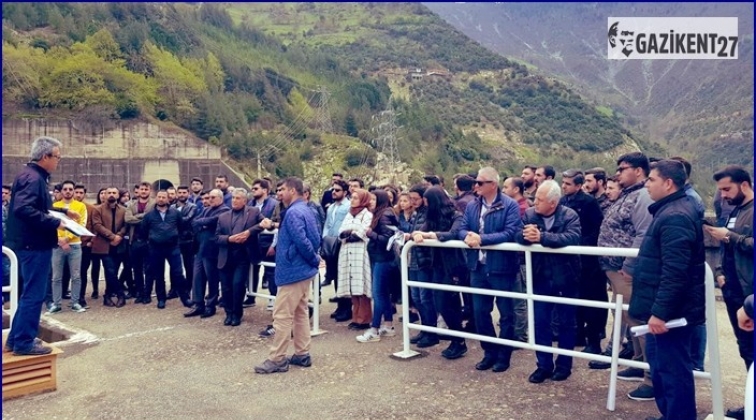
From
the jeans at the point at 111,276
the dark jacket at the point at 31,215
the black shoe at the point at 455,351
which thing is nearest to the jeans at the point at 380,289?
the black shoe at the point at 455,351

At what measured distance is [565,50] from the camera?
453 feet

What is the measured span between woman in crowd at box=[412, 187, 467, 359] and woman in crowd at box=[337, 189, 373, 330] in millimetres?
1143

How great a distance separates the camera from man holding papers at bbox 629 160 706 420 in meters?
3.77

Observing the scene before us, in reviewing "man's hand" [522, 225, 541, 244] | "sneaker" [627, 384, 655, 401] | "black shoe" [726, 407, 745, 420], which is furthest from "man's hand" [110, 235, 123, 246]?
"black shoe" [726, 407, 745, 420]

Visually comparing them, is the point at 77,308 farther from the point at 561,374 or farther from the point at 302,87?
the point at 302,87

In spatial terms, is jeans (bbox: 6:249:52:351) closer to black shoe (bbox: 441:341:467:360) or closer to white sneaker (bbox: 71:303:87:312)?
black shoe (bbox: 441:341:467:360)

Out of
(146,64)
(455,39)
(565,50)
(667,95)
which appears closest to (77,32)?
(146,64)

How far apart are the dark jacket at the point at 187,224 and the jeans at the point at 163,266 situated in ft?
0.68

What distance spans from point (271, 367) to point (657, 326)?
3475 millimetres

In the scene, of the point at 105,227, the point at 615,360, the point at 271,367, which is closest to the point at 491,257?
the point at 615,360

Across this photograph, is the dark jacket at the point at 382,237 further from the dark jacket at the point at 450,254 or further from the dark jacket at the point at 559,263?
the dark jacket at the point at 559,263

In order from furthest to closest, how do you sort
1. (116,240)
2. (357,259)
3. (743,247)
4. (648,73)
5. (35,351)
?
(648,73) < (116,240) < (357,259) < (35,351) < (743,247)

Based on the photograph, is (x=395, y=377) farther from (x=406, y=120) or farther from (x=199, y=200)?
(x=406, y=120)

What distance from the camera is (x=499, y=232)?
5.65m
